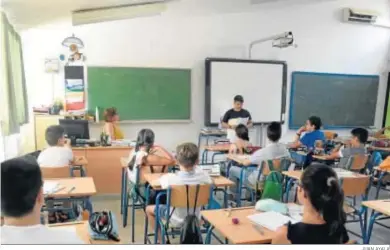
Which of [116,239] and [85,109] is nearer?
[116,239]

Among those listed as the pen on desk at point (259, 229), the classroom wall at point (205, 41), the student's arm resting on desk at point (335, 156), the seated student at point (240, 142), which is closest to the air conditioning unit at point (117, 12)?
the classroom wall at point (205, 41)

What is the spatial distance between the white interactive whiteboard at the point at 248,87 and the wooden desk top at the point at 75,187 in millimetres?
3904

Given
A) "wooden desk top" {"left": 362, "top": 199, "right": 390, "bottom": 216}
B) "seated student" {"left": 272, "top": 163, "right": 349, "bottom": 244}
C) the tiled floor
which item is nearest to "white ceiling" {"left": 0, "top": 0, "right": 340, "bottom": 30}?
the tiled floor

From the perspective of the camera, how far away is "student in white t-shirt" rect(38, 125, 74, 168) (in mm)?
3297

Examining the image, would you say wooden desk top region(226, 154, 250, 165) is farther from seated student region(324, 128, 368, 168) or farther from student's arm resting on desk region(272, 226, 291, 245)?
student's arm resting on desk region(272, 226, 291, 245)

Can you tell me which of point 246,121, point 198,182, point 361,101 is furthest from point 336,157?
point 361,101

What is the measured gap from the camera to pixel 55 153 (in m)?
3.33

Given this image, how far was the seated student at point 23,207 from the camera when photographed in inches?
53.4

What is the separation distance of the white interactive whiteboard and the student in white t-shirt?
135 inches

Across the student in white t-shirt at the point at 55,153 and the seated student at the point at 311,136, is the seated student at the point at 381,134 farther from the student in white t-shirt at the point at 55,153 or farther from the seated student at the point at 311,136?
the student in white t-shirt at the point at 55,153

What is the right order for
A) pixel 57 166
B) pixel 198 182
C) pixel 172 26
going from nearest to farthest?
1. pixel 198 182
2. pixel 57 166
3. pixel 172 26

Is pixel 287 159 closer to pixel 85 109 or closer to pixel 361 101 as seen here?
pixel 85 109

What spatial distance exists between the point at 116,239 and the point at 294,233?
0.95 meters

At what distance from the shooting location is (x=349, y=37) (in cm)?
747
